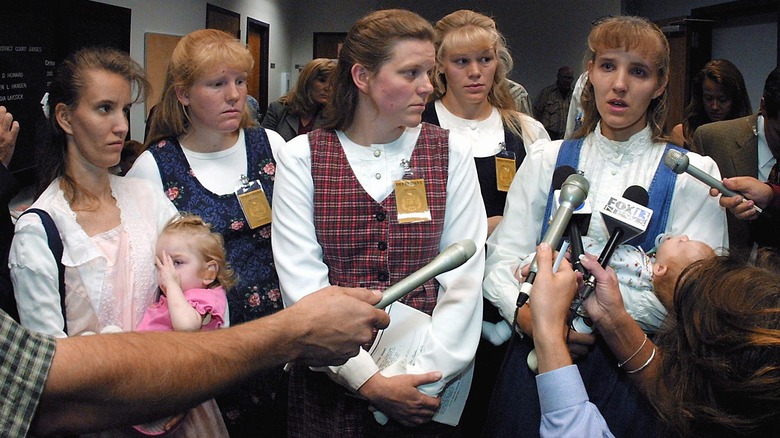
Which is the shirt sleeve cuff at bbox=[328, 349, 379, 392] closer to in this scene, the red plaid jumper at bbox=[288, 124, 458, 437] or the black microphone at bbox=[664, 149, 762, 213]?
the red plaid jumper at bbox=[288, 124, 458, 437]

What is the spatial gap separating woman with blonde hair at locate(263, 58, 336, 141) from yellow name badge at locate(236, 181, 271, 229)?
2.28 meters

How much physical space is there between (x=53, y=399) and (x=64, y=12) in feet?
14.0

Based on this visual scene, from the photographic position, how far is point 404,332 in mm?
1877

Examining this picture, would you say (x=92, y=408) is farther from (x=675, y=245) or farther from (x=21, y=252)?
(x=675, y=245)

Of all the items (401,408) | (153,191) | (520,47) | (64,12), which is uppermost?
(520,47)

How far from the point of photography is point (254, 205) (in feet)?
7.25

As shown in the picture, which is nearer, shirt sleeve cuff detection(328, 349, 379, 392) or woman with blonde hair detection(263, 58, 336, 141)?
shirt sleeve cuff detection(328, 349, 379, 392)

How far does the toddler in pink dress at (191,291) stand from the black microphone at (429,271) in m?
0.63

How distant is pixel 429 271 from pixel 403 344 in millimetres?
513

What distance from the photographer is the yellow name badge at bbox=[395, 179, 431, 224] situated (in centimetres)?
191

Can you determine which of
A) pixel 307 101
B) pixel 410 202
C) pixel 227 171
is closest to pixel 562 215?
pixel 410 202

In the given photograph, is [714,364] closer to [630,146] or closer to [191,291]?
[630,146]

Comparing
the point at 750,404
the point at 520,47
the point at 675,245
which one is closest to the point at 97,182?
the point at 675,245

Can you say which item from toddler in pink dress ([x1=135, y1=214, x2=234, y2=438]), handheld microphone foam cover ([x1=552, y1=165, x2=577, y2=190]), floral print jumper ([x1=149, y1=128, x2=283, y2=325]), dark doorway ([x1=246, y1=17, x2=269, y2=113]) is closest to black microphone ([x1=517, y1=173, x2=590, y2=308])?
handheld microphone foam cover ([x1=552, y1=165, x2=577, y2=190])
